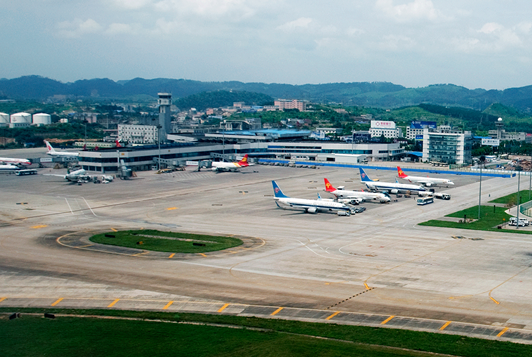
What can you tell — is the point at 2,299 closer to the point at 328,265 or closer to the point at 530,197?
the point at 328,265

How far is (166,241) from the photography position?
87250 millimetres

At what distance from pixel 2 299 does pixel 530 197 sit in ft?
380

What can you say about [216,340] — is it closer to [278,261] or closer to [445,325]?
[445,325]

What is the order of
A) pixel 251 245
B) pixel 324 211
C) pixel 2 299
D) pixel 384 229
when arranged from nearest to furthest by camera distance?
1. pixel 2 299
2. pixel 251 245
3. pixel 384 229
4. pixel 324 211

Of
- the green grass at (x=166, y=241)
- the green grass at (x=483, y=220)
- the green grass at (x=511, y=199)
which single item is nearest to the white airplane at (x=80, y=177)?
the green grass at (x=166, y=241)

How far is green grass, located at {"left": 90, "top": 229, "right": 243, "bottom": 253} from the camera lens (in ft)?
271

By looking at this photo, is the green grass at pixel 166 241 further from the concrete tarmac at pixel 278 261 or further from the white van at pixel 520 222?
the white van at pixel 520 222

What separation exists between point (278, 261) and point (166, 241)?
2079 centimetres

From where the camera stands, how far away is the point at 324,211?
114m

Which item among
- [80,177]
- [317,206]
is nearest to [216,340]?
[317,206]

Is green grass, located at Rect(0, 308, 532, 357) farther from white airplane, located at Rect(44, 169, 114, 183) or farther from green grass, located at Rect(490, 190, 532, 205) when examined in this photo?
white airplane, located at Rect(44, 169, 114, 183)

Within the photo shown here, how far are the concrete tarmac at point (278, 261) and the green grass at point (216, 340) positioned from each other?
5.17 metres

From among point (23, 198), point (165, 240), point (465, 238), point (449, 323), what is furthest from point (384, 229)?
point (23, 198)

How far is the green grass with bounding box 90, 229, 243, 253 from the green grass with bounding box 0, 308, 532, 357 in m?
29.5
